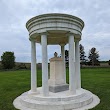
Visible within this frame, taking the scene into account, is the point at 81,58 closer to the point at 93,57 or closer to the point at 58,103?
the point at 93,57

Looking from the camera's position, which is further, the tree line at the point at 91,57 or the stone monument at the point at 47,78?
the tree line at the point at 91,57

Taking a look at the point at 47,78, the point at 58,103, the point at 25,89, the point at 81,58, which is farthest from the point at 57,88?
the point at 81,58

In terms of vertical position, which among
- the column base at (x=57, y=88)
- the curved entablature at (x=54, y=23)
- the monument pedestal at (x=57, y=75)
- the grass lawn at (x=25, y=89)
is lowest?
the grass lawn at (x=25, y=89)

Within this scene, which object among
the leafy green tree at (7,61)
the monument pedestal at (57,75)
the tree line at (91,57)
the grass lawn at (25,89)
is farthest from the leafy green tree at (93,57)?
the monument pedestal at (57,75)

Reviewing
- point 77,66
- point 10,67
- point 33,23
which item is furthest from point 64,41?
point 10,67

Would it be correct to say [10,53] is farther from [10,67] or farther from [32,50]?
[32,50]

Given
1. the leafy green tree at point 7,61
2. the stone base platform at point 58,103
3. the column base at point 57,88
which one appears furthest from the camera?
the leafy green tree at point 7,61

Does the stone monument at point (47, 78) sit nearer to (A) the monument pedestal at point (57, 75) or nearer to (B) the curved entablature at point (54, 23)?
(B) the curved entablature at point (54, 23)

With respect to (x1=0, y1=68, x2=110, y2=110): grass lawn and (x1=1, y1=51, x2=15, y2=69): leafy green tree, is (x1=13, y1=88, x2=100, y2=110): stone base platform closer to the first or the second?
(x1=0, y1=68, x2=110, y2=110): grass lawn

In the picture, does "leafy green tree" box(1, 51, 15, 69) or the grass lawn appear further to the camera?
"leafy green tree" box(1, 51, 15, 69)

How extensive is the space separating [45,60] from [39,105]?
2.29m

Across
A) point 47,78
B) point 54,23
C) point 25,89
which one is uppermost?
point 54,23

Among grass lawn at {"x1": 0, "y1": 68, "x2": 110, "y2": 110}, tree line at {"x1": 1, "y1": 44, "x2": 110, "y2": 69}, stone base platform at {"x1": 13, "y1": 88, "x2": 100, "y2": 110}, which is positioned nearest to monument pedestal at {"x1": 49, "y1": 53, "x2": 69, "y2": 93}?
stone base platform at {"x1": 13, "y1": 88, "x2": 100, "y2": 110}

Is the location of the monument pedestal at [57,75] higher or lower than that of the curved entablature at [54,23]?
lower
